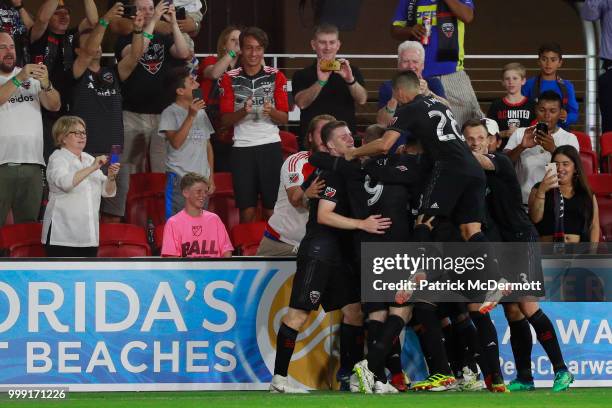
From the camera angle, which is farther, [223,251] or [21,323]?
[223,251]

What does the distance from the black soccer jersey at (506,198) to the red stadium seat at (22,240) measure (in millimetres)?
3809

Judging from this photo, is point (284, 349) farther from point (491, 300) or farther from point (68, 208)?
point (68, 208)

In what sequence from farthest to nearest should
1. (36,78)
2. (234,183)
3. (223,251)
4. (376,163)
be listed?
1. (234,183)
2. (36,78)
3. (223,251)
4. (376,163)

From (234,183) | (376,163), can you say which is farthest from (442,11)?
(376,163)

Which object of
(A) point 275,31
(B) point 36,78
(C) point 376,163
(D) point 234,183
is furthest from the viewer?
(A) point 275,31

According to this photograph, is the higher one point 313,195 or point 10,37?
point 10,37

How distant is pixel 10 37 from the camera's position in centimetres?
1084

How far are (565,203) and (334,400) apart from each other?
310 centimetres

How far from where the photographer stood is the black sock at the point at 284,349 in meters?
8.80

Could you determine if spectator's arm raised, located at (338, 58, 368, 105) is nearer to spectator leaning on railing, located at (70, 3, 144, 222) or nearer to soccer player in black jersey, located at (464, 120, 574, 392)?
spectator leaning on railing, located at (70, 3, 144, 222)

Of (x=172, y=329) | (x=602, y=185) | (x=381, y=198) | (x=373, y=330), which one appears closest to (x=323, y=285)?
(x=373, y=330)

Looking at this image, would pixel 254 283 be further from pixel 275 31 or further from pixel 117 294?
pixel 275 31

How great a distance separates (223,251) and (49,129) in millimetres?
2721

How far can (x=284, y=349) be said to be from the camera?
880 centimetres
